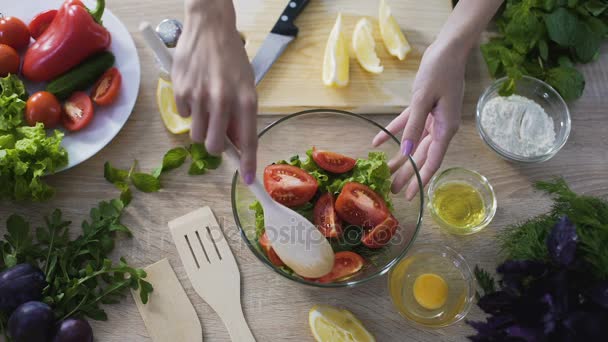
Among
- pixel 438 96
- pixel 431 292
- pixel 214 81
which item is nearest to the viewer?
pixel 214 81

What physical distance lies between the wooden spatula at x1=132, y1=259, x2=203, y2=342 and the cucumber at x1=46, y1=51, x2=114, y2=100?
0.49 metres

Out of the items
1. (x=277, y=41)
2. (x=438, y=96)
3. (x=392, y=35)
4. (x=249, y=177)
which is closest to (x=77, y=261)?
(x=249, y=177)

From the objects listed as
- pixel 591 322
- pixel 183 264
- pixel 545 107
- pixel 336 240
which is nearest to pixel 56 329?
pixel 183 264

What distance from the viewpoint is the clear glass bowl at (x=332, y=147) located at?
1.18m

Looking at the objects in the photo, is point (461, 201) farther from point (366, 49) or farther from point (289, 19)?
point (289, 19)

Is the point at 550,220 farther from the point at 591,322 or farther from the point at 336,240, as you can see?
the point at 336,240

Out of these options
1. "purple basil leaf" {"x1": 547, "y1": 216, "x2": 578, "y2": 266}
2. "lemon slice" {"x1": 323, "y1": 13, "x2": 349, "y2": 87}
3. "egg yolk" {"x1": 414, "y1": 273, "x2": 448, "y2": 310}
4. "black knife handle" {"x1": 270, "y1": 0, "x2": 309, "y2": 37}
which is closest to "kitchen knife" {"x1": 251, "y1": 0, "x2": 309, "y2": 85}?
"black knife handle" {"x1": 270, "y1": 0, "x2": 309, "y2": 37}

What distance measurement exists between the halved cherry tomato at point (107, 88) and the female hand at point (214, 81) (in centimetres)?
45

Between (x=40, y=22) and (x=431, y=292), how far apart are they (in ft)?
3.89

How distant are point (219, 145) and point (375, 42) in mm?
741

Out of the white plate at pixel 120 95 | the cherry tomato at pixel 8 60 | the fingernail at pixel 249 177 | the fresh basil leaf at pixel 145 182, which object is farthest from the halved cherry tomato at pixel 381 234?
the cherry tomato at pixel 8 60

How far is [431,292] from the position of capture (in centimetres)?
121

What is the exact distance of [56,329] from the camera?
112 cm

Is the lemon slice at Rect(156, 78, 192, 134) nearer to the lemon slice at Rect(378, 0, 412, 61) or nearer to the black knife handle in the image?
the black knife handle
